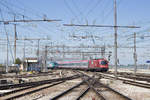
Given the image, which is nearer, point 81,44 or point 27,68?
point 27,68

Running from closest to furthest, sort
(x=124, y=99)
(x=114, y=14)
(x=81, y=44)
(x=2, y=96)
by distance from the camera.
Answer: (x=124, y=99) → (x=2, y=96) → (x=114, y=14) → (x=81, y=44)

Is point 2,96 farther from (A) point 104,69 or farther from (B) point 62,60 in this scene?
(B) point 62,60

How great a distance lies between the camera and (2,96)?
12398 millimetres

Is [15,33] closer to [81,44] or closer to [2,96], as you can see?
[81,44]

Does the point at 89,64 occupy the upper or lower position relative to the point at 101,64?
lower

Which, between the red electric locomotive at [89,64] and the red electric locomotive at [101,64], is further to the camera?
the red electric locomotive at [89,64]

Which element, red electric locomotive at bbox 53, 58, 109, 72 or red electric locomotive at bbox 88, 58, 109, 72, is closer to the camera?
red electric locomotive at bbox 88, 58, 109, 72

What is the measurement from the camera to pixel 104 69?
49.4 m

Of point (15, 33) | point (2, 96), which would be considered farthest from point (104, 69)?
point (2, 96)

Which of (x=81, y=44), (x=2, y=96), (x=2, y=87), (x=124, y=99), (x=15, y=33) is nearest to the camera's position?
(x=124, y=99)

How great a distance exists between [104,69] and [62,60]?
87.7 feet

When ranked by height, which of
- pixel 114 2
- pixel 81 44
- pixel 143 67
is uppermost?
pixel 114 2

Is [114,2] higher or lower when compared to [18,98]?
higher

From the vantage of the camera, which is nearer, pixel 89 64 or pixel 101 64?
pixel 101 64
